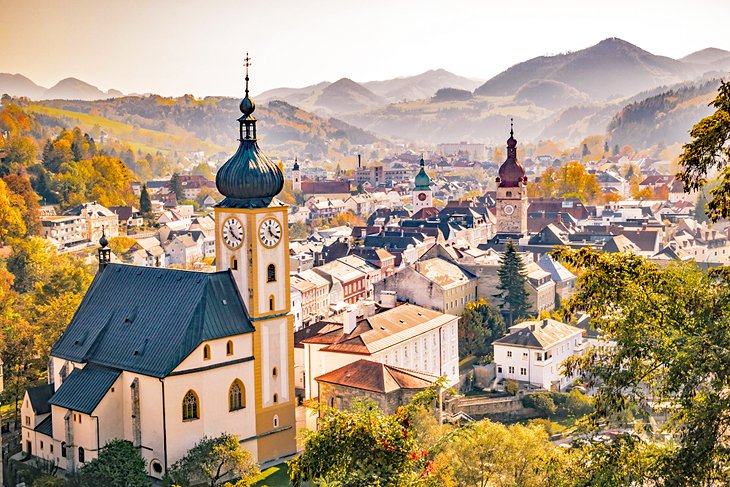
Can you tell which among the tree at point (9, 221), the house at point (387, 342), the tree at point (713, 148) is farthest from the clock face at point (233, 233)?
the tree at point (9, 221)

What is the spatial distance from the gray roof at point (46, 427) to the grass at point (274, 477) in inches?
352

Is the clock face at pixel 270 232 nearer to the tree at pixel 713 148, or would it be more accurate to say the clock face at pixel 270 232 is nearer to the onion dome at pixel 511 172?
the tree at pixel 713 148

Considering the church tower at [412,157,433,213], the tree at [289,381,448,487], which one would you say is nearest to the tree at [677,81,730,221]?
the tree at [289,381,448,487]

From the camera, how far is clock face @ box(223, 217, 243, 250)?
121 ft

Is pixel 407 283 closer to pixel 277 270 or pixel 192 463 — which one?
pixel 277 270

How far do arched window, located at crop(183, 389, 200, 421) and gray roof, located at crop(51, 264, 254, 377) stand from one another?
1.38 m

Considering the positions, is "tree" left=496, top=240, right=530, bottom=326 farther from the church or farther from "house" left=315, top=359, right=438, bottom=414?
the church

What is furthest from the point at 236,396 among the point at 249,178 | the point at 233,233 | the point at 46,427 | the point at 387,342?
the point at 387,342

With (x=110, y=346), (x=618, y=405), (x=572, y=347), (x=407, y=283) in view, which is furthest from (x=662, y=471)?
(x=407, y=283)

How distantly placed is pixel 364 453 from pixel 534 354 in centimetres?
3812

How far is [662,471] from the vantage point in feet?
47.8

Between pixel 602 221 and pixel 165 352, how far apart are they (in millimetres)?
87883

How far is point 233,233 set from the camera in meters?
36.9

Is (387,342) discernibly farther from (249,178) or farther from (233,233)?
(249,178)
